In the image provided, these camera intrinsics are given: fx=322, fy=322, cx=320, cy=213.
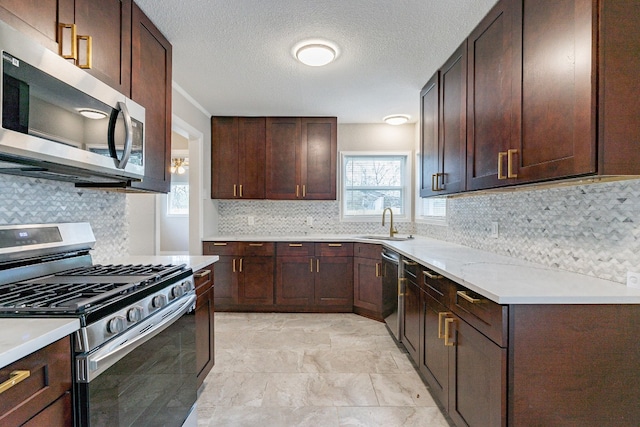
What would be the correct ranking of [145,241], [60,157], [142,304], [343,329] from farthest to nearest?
1. [145,241]
2. [343,329]
3. [142,304]
4. [60,157]

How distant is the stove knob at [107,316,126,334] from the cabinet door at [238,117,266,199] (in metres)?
3.04

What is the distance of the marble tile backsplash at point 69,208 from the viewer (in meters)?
1.46

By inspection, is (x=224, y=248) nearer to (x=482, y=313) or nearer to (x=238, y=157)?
(x=238, y=157)

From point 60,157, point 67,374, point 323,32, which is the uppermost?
point 323,32

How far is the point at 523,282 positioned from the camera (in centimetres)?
146

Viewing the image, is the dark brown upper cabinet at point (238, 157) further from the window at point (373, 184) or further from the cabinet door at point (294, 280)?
the window at point (373, 184)

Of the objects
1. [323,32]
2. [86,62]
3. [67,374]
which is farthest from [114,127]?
[323,32]

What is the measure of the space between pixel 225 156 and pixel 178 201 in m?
Answer: 4.12

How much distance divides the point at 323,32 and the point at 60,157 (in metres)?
1.71

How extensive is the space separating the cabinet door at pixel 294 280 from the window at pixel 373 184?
1039mm

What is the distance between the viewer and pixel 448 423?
6.12ft

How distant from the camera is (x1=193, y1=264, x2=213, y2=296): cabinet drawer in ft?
6.56

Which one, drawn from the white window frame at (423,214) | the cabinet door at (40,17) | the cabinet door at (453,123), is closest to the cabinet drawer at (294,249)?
the white window frame at (423,214)

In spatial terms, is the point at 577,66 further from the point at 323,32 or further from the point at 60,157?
the point at 60,157
